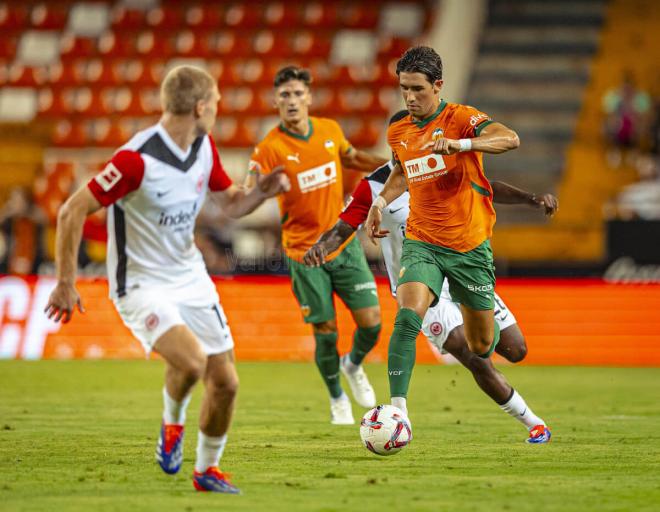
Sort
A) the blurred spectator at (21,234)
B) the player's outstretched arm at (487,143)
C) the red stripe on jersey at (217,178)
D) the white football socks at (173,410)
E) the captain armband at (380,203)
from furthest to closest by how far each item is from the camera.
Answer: the blurred spectator at (21,234)
the captain armband at (380,203)
the player's outstretched arm at (487,143)
the red stripe on jersey at (217,178)
the white football socks at (173,410)

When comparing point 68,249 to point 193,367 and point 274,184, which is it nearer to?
point 193,367

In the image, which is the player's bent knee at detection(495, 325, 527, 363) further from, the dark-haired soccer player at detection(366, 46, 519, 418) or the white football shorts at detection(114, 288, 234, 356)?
the white football shorts at detection(114, 288, 234, 356)

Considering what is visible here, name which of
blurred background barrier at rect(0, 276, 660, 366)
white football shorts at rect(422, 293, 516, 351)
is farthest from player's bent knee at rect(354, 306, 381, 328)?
blurred background barrier at rect(0, 276, 660, 366)

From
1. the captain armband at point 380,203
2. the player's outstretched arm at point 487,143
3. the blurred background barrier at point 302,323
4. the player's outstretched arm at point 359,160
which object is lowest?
the blurred background barrier at point 302,323

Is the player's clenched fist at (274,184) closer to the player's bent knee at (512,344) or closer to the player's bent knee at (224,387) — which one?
the player's bent knee at (224,387)

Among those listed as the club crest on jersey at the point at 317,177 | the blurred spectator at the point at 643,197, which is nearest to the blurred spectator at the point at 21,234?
the club crest on jersey at the point at 317,177

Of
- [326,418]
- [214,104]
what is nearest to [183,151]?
[214,104]

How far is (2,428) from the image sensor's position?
30.4 feet

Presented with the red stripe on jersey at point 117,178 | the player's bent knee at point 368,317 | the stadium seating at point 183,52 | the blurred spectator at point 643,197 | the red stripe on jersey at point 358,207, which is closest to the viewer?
the red stripe on jersey at point 117,178

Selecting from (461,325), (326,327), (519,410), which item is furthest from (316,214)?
(519,410)

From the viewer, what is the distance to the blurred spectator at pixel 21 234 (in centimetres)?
1830

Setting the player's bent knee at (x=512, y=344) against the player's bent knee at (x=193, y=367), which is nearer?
the player's bent knee at (x=193, y=367)

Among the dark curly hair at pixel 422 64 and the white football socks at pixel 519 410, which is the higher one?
the dark curly hair at pixel 422 64

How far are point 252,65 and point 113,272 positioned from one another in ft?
63.6
